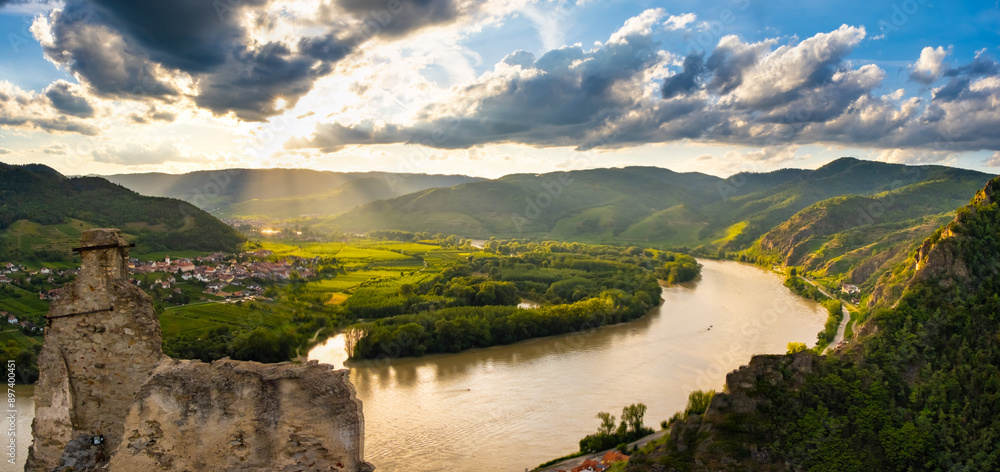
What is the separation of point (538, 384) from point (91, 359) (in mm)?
26776

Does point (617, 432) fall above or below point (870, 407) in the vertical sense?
below

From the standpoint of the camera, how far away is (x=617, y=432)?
2497 centimetres

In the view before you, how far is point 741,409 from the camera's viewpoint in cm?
1980

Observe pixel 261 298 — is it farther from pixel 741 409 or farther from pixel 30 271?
pixel 741 409

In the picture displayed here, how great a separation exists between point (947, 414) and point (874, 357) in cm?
301

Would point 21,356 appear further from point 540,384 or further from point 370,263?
point 370,263

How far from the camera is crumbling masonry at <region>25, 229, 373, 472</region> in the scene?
26.0 feet

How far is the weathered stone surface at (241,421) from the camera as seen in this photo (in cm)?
788

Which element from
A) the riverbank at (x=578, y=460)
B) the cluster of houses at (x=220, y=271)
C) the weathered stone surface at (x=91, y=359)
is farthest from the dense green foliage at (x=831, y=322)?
the cluster of houses at (x=220, y=271)

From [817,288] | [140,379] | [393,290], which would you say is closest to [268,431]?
[140,379]

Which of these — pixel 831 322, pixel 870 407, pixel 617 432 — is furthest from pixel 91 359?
pixel 831 322

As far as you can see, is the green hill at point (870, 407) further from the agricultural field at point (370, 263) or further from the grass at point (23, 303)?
the grass at point (23, 303)

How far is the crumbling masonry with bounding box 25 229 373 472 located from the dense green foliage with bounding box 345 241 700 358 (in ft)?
97.2

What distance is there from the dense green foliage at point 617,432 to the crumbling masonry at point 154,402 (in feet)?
58.8
